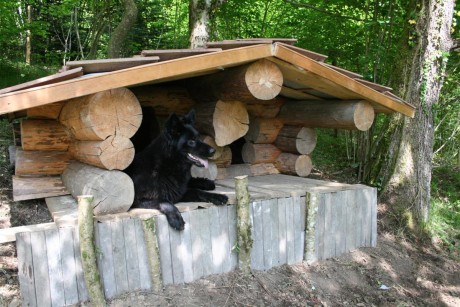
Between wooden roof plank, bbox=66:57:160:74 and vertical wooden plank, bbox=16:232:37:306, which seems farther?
wooden roof plank, bbox=66:57:160:74

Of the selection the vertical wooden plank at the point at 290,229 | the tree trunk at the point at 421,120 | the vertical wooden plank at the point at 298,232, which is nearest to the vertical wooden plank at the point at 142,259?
the vertical wooden plank at the point at 290,229

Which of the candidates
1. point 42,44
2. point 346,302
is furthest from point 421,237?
point 42,44

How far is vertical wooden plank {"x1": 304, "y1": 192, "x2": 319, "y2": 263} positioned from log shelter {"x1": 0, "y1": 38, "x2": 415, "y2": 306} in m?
0.01

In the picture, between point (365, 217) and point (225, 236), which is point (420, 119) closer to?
point (365, 217)

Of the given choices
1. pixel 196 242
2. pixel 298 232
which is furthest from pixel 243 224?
pixel 298 232

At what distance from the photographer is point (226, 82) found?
4363 mm

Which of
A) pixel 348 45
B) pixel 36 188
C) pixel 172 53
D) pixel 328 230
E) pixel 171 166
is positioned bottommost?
pixel 328 230

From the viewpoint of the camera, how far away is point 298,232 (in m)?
4.50

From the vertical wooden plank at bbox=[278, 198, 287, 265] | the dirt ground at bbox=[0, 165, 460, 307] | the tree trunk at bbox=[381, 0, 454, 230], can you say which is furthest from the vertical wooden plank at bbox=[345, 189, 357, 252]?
the tree trunk at bbox=[381, 0, 454, 230]

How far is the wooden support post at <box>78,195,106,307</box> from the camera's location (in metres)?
3.08

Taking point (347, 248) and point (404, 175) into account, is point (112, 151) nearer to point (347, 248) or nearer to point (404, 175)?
point (347, 248)

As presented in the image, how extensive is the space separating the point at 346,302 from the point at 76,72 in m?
3.61

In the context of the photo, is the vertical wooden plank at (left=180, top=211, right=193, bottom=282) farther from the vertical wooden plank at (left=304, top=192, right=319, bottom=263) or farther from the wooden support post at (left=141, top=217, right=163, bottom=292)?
the vertical wooden plank at (left=304, top=192, right=319, bottom=263)

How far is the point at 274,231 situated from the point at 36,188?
2.93 meters
